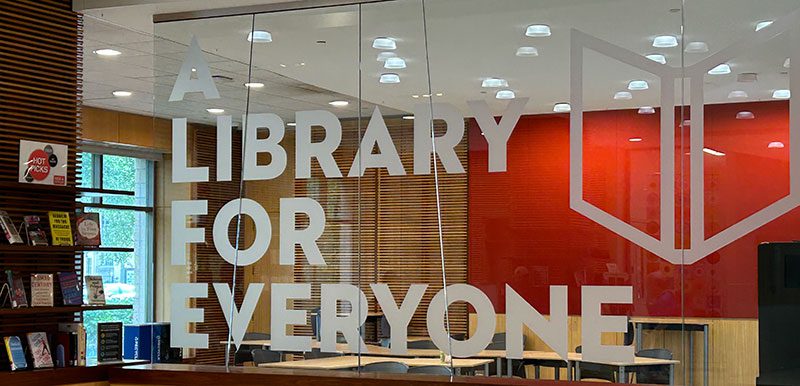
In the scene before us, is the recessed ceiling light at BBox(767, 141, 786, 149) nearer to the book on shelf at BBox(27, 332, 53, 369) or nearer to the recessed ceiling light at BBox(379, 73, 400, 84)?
the recessed ceiling light at BBox(379, 73, 400, 84)

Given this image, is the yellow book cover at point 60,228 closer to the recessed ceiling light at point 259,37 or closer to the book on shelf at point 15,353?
the book on shelf at point 15,353

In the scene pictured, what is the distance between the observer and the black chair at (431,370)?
7121 millimetres

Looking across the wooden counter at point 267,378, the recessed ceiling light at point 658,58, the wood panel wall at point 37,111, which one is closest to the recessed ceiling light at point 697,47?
the recessed ceiling light at point 658,58

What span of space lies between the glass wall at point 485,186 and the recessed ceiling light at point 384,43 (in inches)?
0.6

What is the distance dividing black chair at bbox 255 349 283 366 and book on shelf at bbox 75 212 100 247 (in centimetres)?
138

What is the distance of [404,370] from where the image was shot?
721cm

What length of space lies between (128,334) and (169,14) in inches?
93.9

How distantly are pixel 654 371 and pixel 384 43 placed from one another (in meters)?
2.68

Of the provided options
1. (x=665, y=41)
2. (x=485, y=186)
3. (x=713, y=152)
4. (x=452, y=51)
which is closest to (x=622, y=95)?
(x=665, y=41)

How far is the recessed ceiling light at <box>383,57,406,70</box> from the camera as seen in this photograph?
726cm

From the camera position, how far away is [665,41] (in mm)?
6648

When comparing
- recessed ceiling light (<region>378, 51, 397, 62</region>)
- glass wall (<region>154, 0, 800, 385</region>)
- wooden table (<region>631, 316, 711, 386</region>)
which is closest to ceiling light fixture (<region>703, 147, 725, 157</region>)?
glass wall (<region>154, 0, 800, 385</region>)

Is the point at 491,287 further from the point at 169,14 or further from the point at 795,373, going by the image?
the point at 169,14

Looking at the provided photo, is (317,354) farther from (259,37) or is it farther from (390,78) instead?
(259,37)
